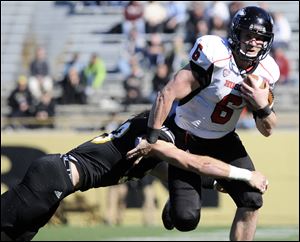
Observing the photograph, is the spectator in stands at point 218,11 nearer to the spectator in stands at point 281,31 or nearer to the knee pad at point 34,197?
the spectator in stands at point 281,31

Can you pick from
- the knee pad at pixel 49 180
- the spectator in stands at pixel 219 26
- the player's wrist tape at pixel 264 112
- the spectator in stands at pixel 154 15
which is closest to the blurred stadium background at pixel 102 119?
the spectator in stands at pixel 154 15

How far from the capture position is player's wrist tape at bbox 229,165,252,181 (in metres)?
6.50

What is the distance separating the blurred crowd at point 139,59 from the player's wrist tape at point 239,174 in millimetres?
6856

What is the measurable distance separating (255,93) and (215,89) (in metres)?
0.32

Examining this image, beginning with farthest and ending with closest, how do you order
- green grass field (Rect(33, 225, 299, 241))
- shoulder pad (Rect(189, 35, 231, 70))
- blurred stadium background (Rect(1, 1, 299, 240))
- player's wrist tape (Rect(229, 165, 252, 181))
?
1. blurred stadium background (Rect(1, 1, 299, 240))
2. green grass field (Rect(33, 225, 299, 241))
3. player's wrist tape (Rect(229, 165, 252, 181))
4. shoulder pad (Rect(189, 35, 231, 70))

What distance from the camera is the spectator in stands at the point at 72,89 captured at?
13969 mm

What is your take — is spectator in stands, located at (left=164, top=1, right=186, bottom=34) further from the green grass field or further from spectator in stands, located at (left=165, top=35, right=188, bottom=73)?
the green grass field

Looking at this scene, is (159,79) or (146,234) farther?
(159,79)

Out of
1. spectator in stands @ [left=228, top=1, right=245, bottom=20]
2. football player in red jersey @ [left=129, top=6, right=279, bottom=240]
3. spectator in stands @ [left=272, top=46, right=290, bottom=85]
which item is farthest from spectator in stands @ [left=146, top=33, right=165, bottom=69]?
football player in red jersey @ [left=129, top=6, right=279, bottom=240]

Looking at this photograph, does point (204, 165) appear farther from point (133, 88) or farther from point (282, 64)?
point (282, 64)

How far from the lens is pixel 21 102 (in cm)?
1386

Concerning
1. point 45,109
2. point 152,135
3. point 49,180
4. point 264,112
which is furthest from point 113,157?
point 45,109

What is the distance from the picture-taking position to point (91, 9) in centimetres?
1584

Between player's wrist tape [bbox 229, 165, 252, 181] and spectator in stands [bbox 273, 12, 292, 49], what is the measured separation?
7.71 m
